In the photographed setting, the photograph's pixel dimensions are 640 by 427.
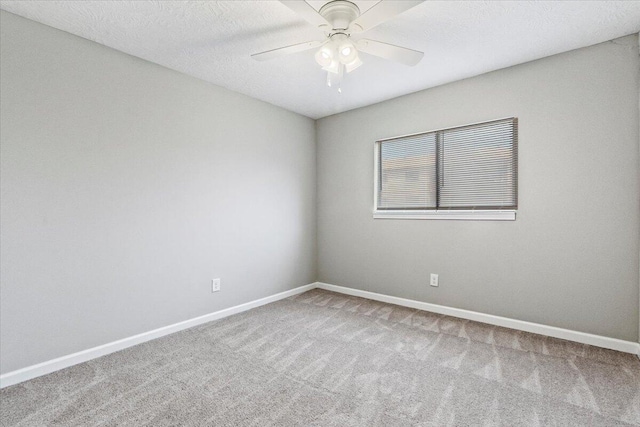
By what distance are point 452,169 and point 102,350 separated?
11.5ft

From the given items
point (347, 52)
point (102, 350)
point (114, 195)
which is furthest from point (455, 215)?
point (102, 350)

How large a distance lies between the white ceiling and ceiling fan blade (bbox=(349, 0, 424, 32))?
0.28m

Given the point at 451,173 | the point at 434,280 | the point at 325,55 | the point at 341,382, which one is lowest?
the point at 341,382

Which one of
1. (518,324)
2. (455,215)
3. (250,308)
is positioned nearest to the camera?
(518,324)

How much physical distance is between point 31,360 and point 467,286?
3559 millimetres

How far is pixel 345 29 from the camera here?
6.15ft

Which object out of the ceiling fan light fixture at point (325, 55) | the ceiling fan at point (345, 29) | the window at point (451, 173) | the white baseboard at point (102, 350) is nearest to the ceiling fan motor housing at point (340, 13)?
the ceiling fan at point (345, 29)

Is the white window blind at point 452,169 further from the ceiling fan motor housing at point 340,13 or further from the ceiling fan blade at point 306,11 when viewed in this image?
the ceiling fan blade at point 306,11

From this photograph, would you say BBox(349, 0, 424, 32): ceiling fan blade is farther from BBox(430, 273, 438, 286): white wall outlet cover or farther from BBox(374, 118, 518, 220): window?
BBox(430, 273, 438, 286): white wall outlet cover

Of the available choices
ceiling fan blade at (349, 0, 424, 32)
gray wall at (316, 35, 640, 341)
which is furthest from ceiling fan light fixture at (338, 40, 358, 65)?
gray wall at (316, 35, 640, 341)

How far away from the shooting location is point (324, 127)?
424 cm

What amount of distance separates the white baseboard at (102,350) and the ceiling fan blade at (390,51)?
2.73 m

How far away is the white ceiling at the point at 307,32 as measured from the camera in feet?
6.40

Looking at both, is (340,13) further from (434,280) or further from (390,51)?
(434,280)
